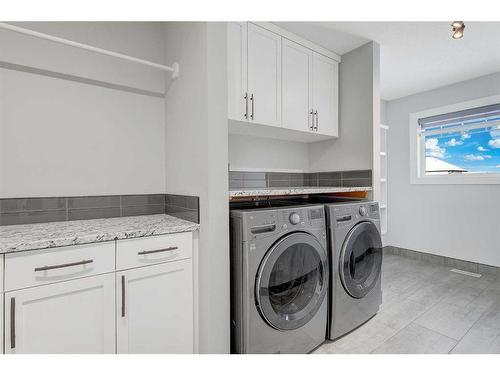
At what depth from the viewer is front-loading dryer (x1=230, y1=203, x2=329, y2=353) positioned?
145 cm

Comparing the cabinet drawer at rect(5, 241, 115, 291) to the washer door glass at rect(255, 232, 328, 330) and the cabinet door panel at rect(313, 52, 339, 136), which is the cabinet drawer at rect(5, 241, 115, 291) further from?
the cabinet door panel at rect(313, 52, 339, 136)

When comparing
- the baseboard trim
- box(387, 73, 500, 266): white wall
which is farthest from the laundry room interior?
box(387, 73, 500, 266): white wall

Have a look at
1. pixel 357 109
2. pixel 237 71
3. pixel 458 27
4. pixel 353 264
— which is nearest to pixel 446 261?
pixel 353 264

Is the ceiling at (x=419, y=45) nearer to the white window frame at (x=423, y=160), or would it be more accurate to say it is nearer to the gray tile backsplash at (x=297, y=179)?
the white window frame at (x=423, y=160)

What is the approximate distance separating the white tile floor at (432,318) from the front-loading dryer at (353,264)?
12 centimetres

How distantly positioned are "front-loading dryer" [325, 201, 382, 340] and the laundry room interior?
Result: 0.01 meters

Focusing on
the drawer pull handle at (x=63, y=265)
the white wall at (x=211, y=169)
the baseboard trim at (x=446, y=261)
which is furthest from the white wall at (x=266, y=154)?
the baseboard trim at (x=446, y=261)

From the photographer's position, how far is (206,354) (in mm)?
1433

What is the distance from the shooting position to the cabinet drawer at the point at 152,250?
4.13 feet

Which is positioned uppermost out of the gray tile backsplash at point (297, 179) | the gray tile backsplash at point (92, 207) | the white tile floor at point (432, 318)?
the gray tile backsplash at point (297, 179)

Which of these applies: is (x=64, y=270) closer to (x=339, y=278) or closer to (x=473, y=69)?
(x=339, y=278)

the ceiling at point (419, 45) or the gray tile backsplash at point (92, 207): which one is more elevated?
the ceiling at point (419, 45)

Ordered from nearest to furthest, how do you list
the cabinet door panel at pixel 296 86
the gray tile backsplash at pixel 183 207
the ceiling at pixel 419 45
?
1. the gray tile backsplash at pixel 183 207
2. the ceiling at pixel 419 45
3. the cabinet door panel at pixel 296 86
